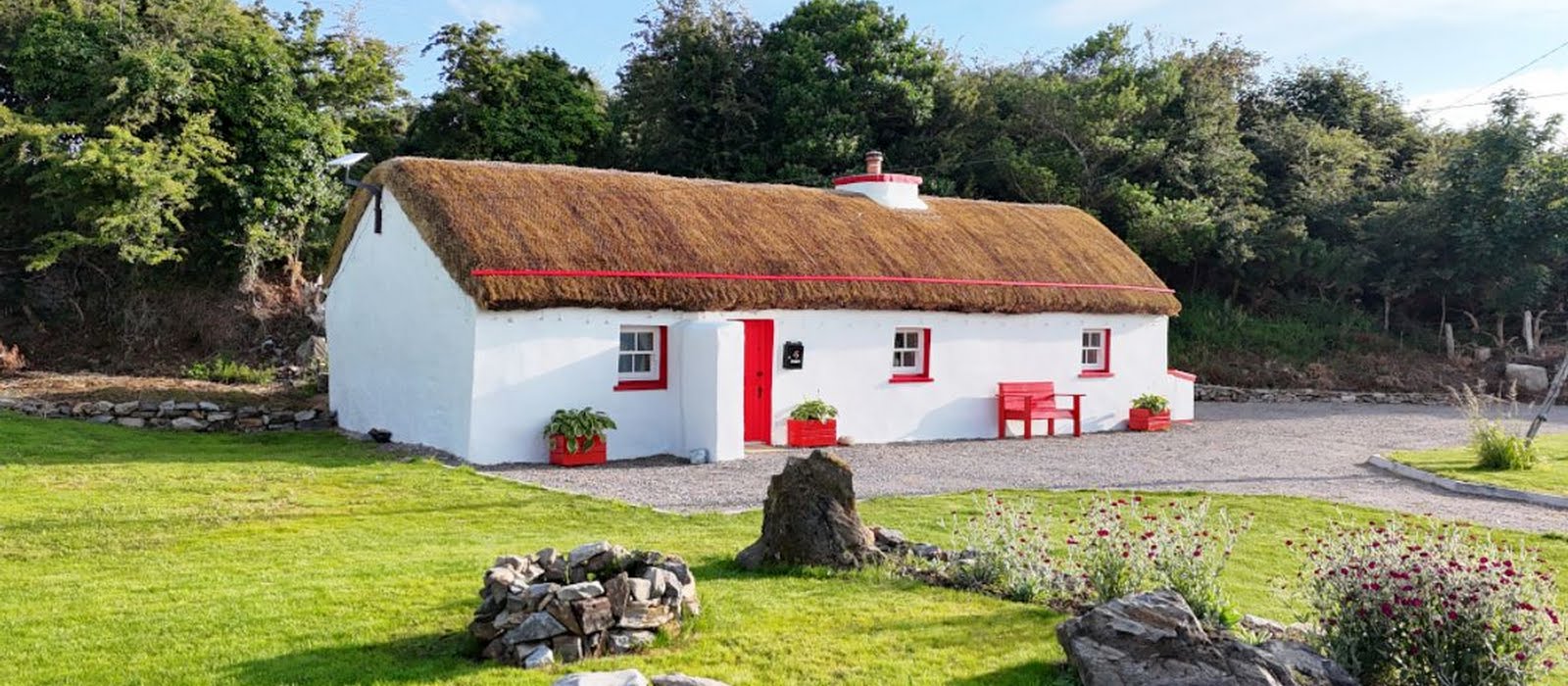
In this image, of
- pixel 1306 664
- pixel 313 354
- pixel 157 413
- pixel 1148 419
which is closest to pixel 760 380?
pixel 1148 419

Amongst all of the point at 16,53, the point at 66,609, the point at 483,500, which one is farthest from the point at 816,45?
the point at 66,609

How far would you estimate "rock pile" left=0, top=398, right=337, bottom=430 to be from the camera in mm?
15578

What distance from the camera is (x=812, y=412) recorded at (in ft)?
52.4

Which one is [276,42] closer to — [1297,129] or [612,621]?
[612,621]

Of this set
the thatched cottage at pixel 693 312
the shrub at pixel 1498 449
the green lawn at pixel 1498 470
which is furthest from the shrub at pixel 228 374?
the shrub at pixel 1498 449

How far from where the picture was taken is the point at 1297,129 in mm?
30797

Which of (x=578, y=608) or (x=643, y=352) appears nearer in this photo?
(x=578, y=608)

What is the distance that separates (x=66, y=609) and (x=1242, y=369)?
25.8m

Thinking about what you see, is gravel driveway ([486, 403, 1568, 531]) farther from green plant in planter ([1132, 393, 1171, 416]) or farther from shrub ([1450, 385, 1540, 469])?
shrub ([1450, 385, 1540, 469])

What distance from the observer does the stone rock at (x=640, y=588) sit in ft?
19.7

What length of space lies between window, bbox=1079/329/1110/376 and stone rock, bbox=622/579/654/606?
15.2 m

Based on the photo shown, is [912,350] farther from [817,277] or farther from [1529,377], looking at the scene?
[1529,377]

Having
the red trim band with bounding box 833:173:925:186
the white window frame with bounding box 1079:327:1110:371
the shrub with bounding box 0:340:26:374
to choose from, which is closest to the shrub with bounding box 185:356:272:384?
the shrub with bounding box 0:340:26:374

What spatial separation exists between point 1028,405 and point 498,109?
15509mm
